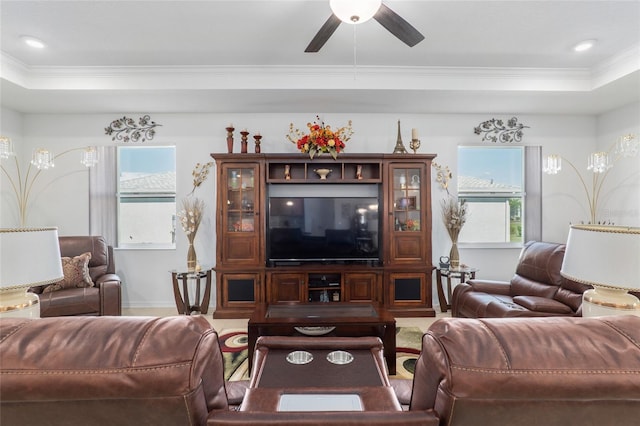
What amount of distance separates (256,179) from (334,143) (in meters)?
1.05

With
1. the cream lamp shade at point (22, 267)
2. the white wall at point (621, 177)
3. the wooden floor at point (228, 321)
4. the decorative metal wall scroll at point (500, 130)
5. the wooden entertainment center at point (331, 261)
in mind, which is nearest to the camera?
the cream lamp shade at point (22, 267)

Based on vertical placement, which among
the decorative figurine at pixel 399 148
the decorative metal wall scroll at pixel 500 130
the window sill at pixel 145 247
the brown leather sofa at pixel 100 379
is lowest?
the window sill at pixel 145 247

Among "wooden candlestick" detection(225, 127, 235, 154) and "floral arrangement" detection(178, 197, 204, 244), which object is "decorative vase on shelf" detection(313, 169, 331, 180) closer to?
"wooden candlestick" detection(225, 127, 235, 154)

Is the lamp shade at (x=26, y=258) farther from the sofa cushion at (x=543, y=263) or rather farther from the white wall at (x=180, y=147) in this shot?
the sofa cushion at (x=543, y=263)

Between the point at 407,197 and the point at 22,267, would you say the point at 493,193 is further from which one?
the point at 22,267

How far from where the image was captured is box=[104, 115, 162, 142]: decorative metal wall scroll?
434cm

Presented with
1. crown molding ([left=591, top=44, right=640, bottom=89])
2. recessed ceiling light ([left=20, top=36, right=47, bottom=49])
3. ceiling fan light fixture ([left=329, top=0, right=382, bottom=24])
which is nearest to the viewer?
ceiling fan light fixture ([left=329, top=0, right=382, bottom=24])

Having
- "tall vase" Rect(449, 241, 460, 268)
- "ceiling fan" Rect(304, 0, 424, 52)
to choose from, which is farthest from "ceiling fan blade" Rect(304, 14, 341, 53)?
"tall vase" Rect(449, 241, 460, 268)

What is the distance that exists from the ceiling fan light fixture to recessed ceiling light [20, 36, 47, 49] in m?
2.80

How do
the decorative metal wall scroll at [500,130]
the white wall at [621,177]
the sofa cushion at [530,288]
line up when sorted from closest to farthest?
the sofa cushion at [530,288] → the white wall at [621,177] → the decorative metal wall scroll at [500,130]

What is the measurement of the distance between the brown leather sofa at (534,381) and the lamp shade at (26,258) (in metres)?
1.71

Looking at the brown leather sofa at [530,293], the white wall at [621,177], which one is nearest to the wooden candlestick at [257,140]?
the brown leather sofa at [530,293]

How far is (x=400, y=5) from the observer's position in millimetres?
2453

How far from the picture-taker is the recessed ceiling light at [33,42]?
113 inches
